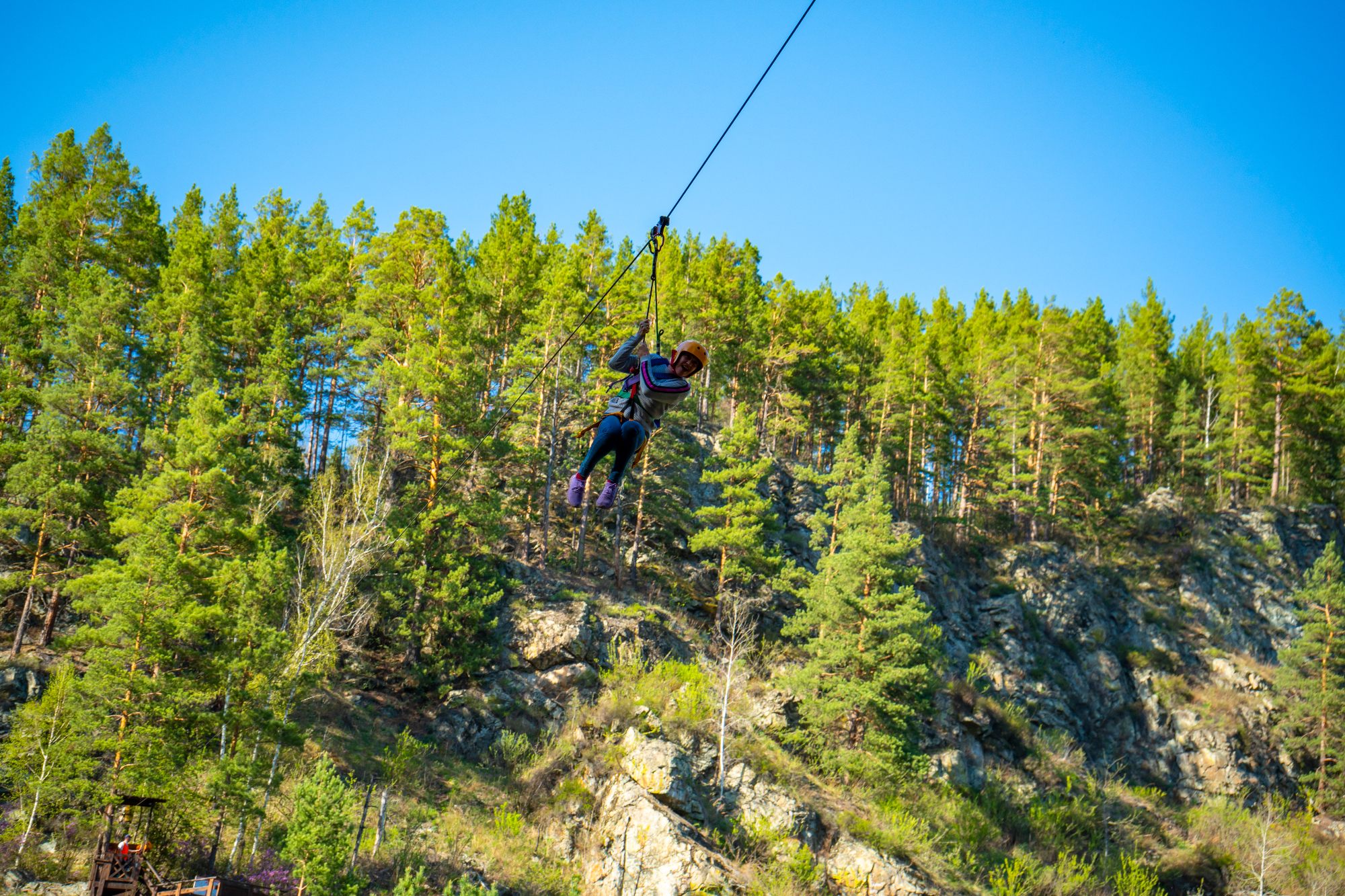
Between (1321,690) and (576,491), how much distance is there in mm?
40338

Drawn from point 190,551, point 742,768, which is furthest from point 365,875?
point 742,768

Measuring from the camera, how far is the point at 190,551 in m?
19.0

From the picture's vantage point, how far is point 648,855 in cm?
1947

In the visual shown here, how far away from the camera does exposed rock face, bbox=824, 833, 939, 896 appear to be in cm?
1992

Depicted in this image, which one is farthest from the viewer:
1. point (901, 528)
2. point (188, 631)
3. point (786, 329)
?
point (786, 329)

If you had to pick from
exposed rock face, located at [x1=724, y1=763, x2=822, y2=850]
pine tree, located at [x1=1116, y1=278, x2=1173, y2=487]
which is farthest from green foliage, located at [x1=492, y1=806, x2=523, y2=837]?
pine tree, located at [x1=1116, y1=278, x2=1173, y2=487]

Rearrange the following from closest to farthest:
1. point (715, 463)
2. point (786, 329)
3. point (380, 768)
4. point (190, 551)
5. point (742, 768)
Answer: point (190, 551), point (380, 768), point (742, 768), point (715, 463), point (786, 329)

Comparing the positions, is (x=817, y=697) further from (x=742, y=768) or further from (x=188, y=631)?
(x=188, y=631)

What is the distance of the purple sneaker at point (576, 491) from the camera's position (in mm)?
8227

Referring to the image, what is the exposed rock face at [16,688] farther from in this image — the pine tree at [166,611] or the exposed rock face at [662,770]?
the exposed rock face at [662,770]

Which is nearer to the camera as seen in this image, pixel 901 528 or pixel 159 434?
pixel 159 434

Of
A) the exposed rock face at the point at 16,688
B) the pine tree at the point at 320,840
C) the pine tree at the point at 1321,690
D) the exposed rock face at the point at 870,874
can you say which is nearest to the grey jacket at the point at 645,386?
the pine tree at the point at 320,840

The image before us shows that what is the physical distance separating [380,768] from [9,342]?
1817 centimetres

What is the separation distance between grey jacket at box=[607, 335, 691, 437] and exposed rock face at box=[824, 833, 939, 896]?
55.5 ft
